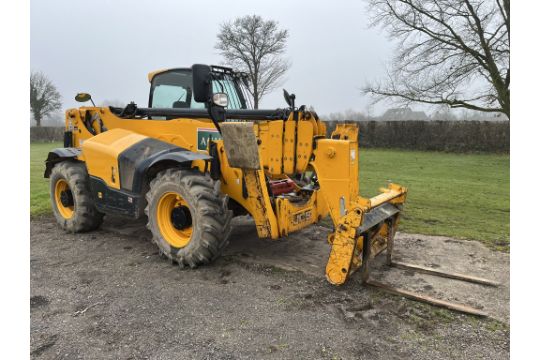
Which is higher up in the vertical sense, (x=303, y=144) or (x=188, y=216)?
(x=303, y=144)

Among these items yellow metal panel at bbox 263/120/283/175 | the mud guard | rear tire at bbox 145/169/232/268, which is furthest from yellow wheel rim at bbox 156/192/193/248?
the mud guard

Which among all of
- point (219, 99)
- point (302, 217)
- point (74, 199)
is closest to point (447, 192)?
point (302, 217)

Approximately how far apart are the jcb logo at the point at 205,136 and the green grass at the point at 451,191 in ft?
11.2

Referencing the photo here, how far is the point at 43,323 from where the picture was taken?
371 cm

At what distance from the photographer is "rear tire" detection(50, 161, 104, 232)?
6.32 meters

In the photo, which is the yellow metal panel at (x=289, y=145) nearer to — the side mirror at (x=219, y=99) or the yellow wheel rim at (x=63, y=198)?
the side mirror at (x=219, y=99)

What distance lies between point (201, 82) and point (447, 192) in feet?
25.3

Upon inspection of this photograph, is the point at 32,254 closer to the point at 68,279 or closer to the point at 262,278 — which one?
the point at 68,279

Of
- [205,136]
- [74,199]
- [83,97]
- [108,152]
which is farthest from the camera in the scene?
[83,97]

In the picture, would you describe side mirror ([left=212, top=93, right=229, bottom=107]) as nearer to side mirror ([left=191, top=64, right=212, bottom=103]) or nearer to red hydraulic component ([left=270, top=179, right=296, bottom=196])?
side mirror ([left=191, top=64, right=212, bottom=103])

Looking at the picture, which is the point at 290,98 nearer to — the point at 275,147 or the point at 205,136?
the point at 275,147

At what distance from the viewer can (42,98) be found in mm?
42438

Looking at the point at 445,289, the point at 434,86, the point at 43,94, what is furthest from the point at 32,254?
the point at 43,94

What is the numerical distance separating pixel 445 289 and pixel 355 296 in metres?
1.01
